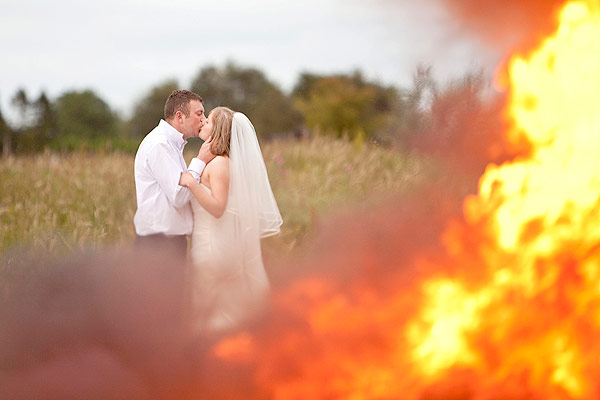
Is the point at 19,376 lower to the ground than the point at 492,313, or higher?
lower

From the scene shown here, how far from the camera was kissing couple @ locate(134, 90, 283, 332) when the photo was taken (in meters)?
5.56

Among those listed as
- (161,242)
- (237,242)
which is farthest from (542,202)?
(161,242)

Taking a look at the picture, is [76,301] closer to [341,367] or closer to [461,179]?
[341,367]

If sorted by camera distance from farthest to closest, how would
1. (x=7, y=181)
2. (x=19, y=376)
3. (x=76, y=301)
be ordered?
1. (x=7, y=181)
2. (x=76, y=301)
3. (x=19, y=376)

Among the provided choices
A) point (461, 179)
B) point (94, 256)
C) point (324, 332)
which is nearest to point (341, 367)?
point (324, 332)

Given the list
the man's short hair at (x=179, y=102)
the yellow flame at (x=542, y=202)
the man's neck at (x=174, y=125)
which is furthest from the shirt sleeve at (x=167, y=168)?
the yellow flame at (x=542, y=202)

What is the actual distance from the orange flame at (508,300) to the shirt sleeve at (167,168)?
1366mm

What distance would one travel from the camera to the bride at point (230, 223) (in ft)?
18.7

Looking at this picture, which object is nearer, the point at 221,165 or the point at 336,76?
the point at 221,165

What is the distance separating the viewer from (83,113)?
2342cm

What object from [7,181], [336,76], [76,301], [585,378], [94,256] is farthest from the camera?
[336,76]

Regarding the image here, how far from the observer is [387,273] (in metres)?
5.17

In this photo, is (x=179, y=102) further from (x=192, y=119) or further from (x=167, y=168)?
(x=167, y=168)

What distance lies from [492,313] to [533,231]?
27.9 inches
